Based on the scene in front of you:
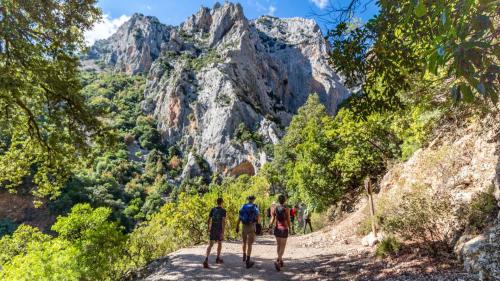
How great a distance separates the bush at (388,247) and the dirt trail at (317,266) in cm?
17

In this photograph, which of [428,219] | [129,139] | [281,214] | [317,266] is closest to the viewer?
[428,219]

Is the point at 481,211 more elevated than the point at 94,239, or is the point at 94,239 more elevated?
the point at 481,211

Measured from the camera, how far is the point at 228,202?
564 inches

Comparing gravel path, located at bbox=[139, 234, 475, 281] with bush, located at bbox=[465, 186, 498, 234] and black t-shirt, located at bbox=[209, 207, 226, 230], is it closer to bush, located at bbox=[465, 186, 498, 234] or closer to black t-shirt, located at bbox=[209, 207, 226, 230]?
bush, located at bbox=[465, 186, 498, 234]

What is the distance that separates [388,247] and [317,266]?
1.83 meters

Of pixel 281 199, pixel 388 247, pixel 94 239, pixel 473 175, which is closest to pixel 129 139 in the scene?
pixel 94 239

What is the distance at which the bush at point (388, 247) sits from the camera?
6305 millimetres

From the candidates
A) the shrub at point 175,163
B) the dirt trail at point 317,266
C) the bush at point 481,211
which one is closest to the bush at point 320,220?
the dirt trail at point 317,266

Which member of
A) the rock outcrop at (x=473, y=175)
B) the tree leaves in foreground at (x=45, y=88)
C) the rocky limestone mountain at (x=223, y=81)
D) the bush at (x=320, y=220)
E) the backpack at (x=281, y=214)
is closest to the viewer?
the rock outcrop at (x=473, y=175)

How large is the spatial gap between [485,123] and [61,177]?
10.3m

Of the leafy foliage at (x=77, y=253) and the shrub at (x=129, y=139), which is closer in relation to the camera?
the leafy foliage at (x=77, y=253)

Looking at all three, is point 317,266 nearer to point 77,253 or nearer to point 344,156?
point 77,253

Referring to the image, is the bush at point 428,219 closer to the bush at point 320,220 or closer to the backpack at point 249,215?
the backpack at point 249,215

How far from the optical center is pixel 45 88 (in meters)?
7.81
